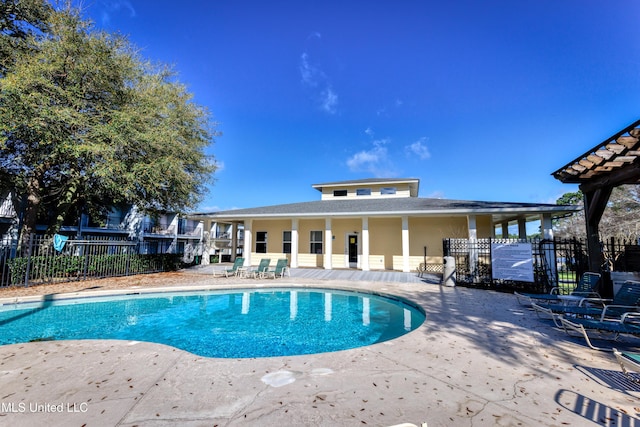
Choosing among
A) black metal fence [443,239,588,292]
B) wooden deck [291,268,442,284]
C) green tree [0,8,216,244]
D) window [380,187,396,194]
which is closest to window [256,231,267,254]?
wooden deck [291,268,442,284]

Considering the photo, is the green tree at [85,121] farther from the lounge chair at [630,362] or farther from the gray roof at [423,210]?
the lounge chair at [630,362]

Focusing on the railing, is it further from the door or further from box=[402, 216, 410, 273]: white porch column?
box=[402, 216, 410, 273]: white porch column

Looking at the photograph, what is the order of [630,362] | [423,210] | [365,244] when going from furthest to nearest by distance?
[365,244], [423,210], [630,362]

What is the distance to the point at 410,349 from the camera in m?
4.20

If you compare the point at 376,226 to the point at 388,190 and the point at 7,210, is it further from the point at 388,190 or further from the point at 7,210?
the point at 7,210

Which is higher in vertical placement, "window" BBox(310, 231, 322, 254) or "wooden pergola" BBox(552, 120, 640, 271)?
"wooden pergola" BBox(552, 120, 640, 271)

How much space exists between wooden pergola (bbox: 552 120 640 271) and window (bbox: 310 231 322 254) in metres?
12.8

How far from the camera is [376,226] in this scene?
16.9 m

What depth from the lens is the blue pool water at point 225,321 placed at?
5770mm

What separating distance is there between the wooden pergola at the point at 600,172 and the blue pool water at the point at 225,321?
5.16 m

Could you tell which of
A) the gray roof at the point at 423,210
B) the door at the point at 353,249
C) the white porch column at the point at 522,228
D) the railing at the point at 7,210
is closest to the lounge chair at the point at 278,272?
the gray roof at the point at 423,210

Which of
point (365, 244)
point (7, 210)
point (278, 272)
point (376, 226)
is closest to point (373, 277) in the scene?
point (365, 244)

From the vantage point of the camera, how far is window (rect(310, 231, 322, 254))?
18.0m

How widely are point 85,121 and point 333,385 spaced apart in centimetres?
1307
